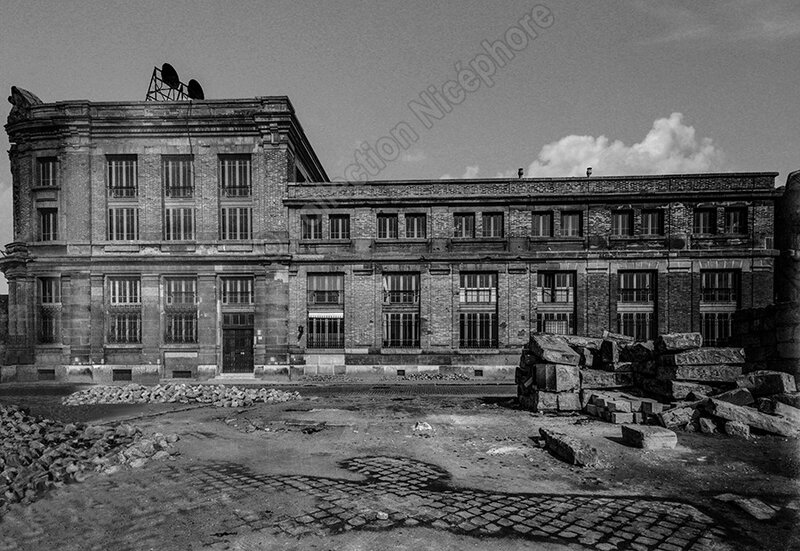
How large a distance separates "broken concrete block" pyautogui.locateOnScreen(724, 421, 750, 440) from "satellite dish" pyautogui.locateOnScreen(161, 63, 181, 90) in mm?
29273

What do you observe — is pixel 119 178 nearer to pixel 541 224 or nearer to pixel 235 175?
pixel 235 175

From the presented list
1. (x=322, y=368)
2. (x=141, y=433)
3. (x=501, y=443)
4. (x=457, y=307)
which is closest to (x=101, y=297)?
(x=322, y=368)

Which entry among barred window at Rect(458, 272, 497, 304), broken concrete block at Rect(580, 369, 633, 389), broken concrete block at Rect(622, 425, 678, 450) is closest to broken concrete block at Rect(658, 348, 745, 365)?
broken concrete block at Rect(580, 369, 633, 389)

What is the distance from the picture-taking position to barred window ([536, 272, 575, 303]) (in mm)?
20938

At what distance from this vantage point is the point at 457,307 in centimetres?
2109

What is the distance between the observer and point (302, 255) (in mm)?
21188

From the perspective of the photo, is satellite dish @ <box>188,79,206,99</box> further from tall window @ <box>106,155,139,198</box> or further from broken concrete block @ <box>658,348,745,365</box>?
broken concrete block @ <box>658,348,745,365</box>

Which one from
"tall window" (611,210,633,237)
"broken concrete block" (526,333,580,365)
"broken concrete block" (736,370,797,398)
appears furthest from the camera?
"tall window" (611,210,633,237)

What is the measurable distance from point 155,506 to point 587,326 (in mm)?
19474

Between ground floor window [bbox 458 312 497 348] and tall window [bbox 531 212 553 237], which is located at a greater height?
tall window [bbox 531 212 553 237]

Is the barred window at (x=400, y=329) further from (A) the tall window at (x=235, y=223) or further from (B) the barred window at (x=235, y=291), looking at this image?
(A) the tall window at (x=235, y=223)

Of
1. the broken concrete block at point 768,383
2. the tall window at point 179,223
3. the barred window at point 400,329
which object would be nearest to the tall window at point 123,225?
the tall window at point 179,223

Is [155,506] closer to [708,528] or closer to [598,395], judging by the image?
[708,528]

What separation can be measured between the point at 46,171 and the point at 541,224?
26146 mm
